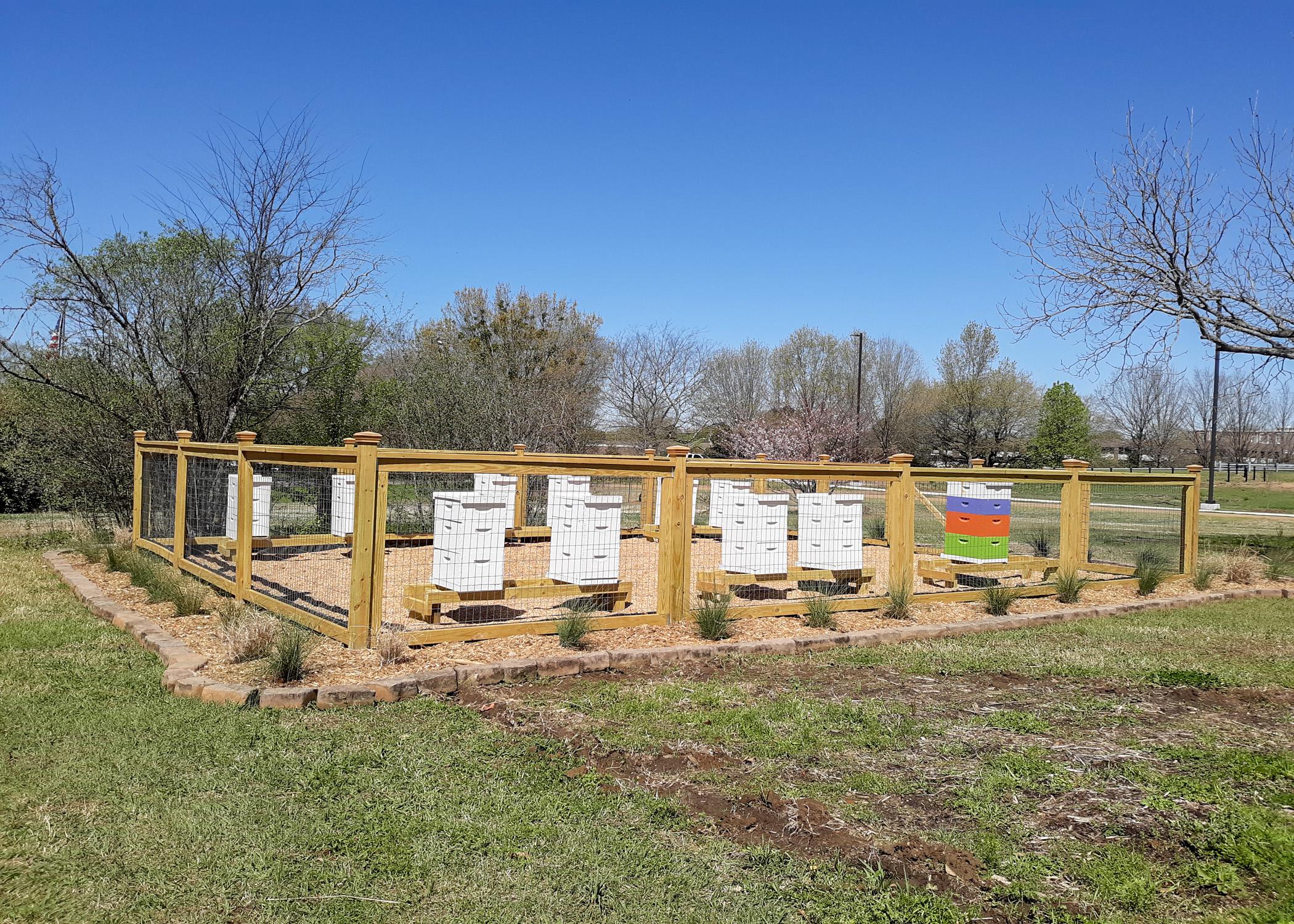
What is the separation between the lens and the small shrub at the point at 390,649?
6.10 m

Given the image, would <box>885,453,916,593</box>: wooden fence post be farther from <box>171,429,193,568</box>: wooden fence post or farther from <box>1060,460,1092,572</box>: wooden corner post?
<box>171,429,193,568</box>: wooden fence post

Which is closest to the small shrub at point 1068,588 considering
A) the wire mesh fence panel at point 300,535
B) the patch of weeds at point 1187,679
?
the patch of weeds at point 1187,679

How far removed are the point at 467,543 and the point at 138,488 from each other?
7.01 m

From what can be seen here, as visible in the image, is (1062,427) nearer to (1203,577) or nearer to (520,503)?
(1203,577)

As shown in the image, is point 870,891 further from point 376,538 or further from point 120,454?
point 120,454

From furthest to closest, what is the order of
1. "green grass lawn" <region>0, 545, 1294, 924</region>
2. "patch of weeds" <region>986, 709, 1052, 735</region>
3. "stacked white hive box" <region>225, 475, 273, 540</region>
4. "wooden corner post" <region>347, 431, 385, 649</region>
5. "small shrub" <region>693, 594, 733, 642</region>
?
1. "stacked white hive box" <region>225, 475, 273, 540</region>
2. "small shrub" <region>693, 594, 733, 642</region>
3. "wooden corner post" <region>347, 431, 385, 649</region>
4. "patch of weeds" <region>986, 709, 1052, 735</region>
5. "green grass lawn" <region>0, 545, 1294, 924</region>

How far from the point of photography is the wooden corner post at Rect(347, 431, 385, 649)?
6.24 meters

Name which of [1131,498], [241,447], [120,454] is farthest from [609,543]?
[1131,498]

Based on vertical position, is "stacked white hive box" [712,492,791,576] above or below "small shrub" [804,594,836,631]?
above

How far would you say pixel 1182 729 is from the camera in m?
5.11

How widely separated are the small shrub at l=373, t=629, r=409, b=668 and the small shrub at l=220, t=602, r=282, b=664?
72 centimetres

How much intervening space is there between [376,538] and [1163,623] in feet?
26.3

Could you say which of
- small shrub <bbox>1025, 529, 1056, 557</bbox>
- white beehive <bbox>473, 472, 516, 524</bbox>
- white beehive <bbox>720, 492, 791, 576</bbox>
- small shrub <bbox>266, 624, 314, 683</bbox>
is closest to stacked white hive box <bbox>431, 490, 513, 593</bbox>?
small shrub <bbox>266, 624, 314, 683</bbox>

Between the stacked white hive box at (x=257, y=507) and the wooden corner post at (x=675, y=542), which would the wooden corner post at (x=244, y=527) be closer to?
the stacked white hive box at (x=257, y=507)
